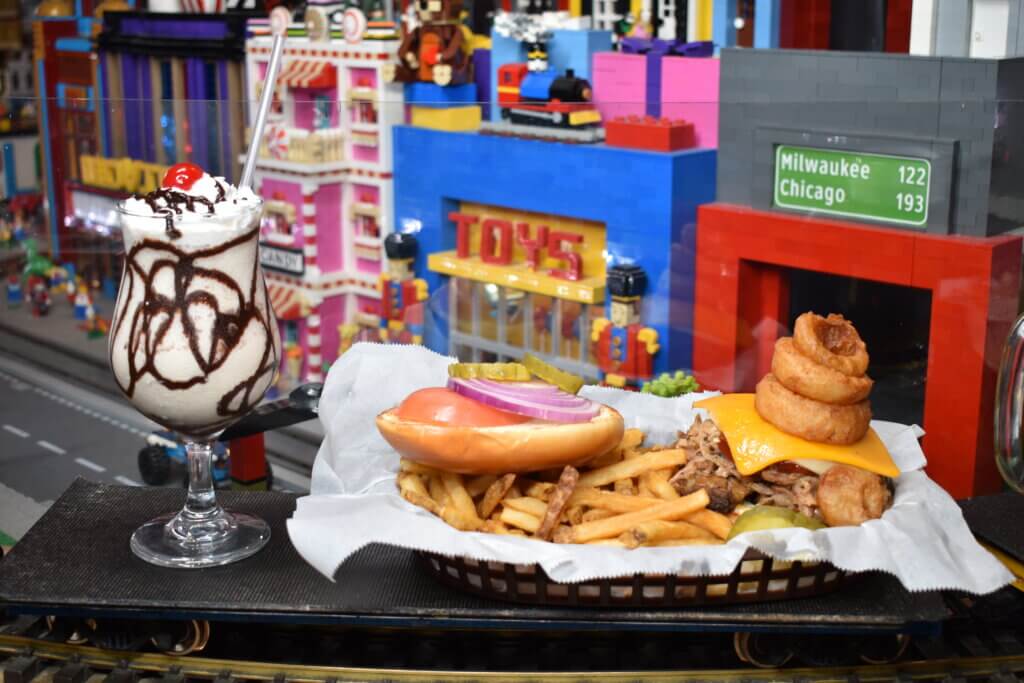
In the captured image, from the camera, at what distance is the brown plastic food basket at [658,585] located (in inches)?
88.7

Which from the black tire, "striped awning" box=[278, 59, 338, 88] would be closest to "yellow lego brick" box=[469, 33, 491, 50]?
"striped awning" box=[278, 59, 338, 88]

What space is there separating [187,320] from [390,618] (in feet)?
2.17

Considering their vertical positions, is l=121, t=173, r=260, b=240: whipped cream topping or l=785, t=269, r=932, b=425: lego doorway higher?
l=121, t=173, r=260, b=240: whipped cream topping

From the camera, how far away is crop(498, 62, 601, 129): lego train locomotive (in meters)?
4.07

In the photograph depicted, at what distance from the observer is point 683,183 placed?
12.5 ft

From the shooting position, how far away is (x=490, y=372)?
102 inches

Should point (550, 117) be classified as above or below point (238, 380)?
above

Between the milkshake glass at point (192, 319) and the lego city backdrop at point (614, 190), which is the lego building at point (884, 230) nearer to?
the lego city backdrop at point (614, 190)

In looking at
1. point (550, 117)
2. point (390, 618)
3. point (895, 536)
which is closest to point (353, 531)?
point (390, 618)

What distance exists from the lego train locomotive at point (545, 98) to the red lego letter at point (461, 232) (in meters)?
0.34

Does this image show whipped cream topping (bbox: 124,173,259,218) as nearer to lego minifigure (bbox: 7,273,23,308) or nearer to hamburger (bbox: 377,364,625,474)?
hamburger (bbox: 377,364,625,474)

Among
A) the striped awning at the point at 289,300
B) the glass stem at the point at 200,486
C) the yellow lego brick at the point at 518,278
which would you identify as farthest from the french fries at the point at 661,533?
the striped awning at the point at 289,300

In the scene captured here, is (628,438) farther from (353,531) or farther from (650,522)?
(353,531)

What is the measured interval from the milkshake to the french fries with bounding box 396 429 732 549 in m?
0.38
